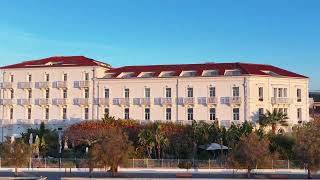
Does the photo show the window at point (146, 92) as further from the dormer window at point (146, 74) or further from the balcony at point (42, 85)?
the balcony at point (42, 85)

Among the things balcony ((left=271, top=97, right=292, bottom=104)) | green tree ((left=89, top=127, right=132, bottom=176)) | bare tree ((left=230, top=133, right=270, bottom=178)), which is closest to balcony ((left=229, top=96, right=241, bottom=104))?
balcony ((left=271, top=97, right=292, bottom=104))

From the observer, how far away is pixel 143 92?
65.8 metres

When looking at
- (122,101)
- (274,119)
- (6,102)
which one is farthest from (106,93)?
(274,119)

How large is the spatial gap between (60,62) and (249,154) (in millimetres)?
38552

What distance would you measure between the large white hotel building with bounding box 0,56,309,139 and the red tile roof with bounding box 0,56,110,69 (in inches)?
5.3

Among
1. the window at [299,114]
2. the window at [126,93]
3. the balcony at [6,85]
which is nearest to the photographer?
the window at [299,114]

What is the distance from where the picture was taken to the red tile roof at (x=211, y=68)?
6406cm

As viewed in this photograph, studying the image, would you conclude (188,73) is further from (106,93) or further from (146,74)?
(106,93)

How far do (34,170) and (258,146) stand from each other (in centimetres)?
2127

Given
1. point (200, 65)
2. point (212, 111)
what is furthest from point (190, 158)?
point (200, 65)

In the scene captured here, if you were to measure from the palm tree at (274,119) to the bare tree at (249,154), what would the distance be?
20323mm

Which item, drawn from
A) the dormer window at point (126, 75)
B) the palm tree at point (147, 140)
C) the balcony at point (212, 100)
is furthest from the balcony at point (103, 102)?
the palm tree at point (147, 140)

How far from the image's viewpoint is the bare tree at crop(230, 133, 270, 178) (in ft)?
131

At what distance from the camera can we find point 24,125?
228 feet
